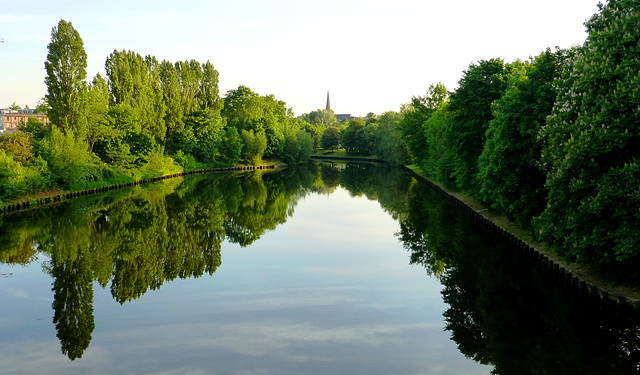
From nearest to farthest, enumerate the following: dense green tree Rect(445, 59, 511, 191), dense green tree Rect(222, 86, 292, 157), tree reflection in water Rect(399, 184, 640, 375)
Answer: tree reflection in water Rect(399, 184, 640, 375) < dense green tree Rect(445, 59, 511, 191) < dense green tree Rect(222, 86, 292, 157)

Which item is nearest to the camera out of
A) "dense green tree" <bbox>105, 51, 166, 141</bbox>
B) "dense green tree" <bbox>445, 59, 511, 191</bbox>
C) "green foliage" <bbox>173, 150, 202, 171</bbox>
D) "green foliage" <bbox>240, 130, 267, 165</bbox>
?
"dense green tree" <bbox>445, 59, 511, 191</bbox>

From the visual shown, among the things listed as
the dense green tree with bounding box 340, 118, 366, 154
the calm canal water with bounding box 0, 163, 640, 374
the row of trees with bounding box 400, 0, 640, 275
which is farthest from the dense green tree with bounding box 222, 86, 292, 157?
the row of trees with bounding box 400, 0, 640, 275

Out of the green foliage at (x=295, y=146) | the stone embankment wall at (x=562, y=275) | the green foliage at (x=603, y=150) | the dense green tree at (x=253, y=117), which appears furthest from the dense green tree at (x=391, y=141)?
the green foliage at (x=603, y=150)

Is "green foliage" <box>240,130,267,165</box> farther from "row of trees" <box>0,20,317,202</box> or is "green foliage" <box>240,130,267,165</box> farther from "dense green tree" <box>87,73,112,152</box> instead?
"dense green tree" <box>87,73,112,152</box>

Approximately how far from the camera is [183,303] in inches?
836

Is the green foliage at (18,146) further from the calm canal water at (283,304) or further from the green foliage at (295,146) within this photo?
the green foliage at (295,146)

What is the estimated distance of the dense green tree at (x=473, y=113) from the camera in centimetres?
4481

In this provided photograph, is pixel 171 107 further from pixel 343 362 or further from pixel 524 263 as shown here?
pixel 343 362

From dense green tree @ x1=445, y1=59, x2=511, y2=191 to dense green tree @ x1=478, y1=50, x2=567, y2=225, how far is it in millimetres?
11724

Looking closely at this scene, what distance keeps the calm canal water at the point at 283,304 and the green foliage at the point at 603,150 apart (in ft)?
8.70

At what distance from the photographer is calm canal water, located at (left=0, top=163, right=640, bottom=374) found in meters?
15.8

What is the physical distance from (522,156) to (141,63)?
2567 inches

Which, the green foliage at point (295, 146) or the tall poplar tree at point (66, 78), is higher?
the tall poplar tree at point (66, 78)

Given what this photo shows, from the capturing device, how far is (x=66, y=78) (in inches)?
2238
